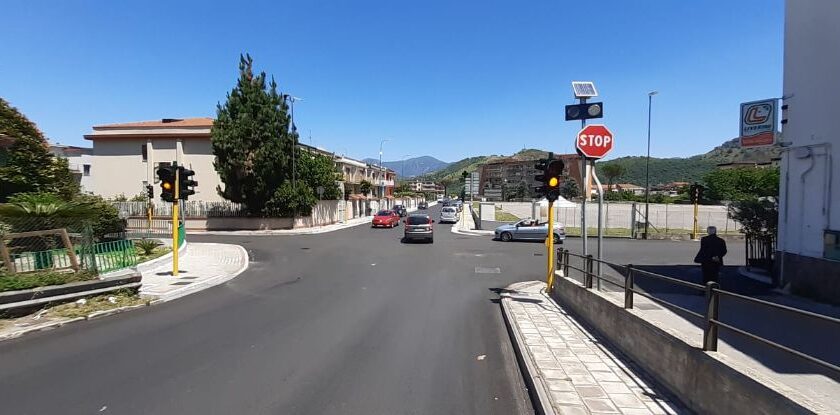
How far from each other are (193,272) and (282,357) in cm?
1038

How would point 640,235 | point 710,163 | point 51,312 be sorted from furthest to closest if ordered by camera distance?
point 710,163 → point 640,235 → point 51,312

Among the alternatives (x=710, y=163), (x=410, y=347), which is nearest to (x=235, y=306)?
(x=410, y=347)

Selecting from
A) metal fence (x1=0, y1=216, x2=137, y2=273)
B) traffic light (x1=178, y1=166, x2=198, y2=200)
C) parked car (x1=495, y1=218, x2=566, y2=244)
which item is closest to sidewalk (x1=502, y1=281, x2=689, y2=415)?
metal fence (x1=0, y1=216, x2=137, y2=273)

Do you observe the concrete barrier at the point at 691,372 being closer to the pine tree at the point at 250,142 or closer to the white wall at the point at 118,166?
the pine tree at the point at 250,142

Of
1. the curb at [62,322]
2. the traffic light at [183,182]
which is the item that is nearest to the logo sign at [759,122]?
the curb at [62,322]

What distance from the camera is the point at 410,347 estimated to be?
6.89 meters

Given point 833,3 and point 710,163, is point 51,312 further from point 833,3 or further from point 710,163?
point 710,163

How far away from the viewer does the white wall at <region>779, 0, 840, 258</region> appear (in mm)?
10672

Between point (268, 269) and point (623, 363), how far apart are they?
13390mm

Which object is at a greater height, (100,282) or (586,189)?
(586,189)

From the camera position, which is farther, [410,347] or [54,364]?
[410,347]

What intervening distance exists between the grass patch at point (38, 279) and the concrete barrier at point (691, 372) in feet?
34.9

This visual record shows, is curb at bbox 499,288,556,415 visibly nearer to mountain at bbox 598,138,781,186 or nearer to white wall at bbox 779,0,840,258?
white wall at bbox 779,0,840,258

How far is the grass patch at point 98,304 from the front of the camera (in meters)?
8.66
